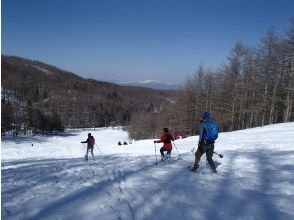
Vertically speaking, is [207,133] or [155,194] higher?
[207,133]

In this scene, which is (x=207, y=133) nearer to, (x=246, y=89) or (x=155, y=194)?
(x=155, y=194)

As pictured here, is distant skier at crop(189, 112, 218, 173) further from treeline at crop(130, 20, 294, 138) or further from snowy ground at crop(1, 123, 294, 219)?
treeline at crop(130, 20, 294, 138)

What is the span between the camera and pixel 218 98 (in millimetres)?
55438

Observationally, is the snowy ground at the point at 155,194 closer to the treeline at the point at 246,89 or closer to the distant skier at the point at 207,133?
the distant skier at the point at 207,133

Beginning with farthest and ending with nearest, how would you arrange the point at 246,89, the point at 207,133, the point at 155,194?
1. the point at 246,89
2. the point at 207,133
3. the point at 155,194

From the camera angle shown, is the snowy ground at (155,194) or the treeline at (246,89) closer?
the snowy ground at (155,194)

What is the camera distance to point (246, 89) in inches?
2071

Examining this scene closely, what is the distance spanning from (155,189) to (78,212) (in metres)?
3.08

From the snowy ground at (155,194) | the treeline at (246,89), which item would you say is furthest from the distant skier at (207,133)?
the treeline at (246,89)

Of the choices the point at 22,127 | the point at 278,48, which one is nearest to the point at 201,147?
the point at 278,48

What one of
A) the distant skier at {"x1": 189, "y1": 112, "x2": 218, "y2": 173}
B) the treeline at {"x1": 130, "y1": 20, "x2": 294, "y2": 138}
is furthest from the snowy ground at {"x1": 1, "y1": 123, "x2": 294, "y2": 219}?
the treeline at {"x1": 130, "y1": 20, "x2": 294, "y2": 138}

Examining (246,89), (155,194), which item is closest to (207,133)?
(155,194)

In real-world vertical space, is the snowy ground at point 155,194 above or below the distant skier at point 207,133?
below

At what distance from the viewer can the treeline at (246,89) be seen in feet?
162
